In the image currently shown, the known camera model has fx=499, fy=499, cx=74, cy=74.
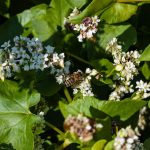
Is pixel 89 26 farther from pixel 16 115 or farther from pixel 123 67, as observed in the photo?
pixel 16 115

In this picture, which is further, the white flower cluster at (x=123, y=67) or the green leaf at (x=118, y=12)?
the green leaf at (x=118, y=12)

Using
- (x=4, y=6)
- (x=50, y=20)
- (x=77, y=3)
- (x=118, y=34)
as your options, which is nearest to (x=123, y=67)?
(x=118, y=34)

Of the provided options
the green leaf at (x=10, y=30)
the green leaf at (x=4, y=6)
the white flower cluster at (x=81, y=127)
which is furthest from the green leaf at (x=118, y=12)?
the white flower cluster at (x=81, y=127)

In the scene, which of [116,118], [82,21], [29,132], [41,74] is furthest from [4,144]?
[82,21]

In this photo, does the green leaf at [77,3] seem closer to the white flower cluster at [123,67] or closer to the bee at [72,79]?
the white flower cluster at [123,67]

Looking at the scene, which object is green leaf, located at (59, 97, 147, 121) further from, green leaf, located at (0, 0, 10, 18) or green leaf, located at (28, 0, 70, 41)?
green leaf, located at (0, 0, 10, 18)

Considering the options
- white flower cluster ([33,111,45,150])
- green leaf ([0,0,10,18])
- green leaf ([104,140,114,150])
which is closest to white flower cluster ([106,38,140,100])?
white flower cluster ([33,111,45,150])

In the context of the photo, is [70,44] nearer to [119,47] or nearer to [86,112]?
[119,47]
